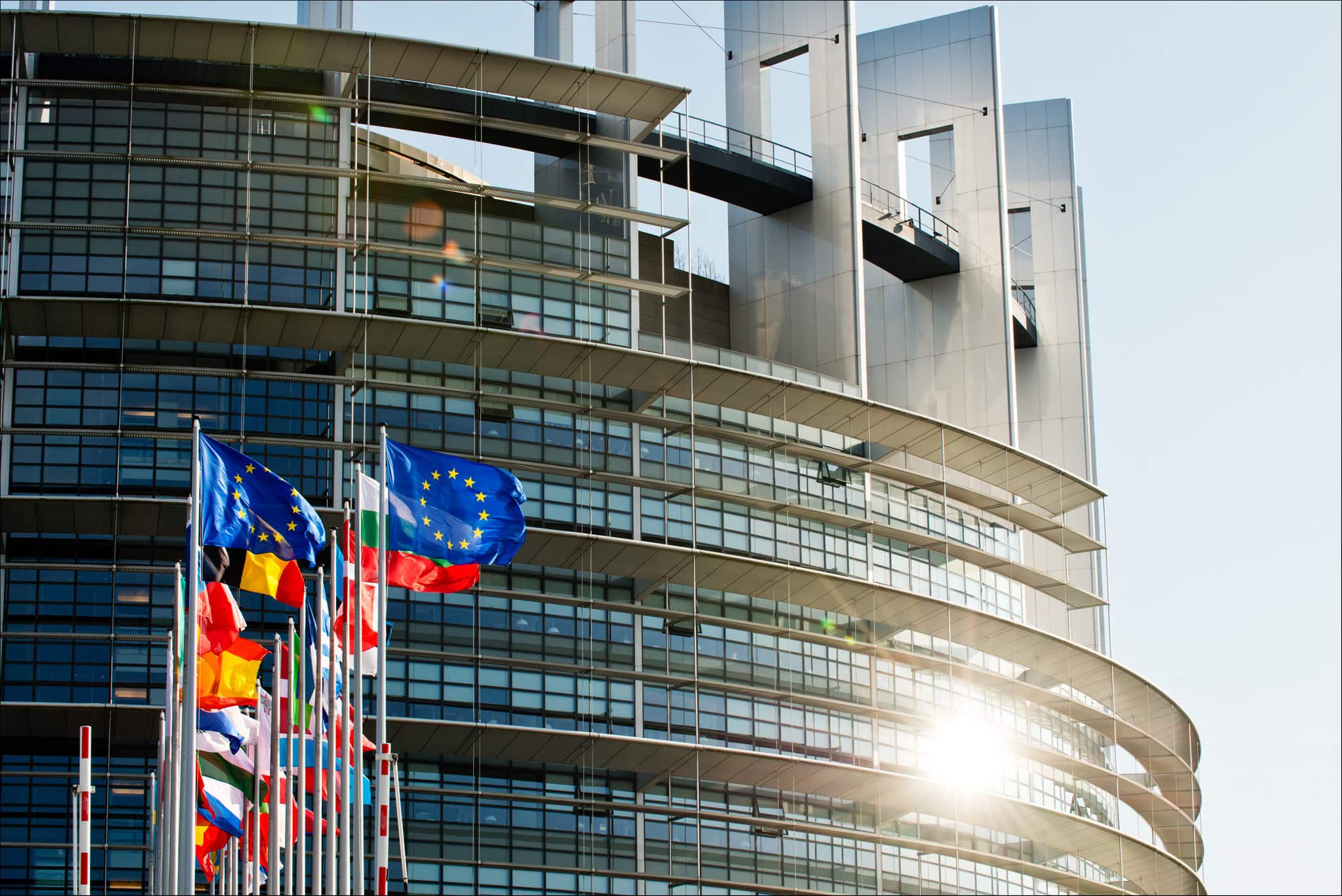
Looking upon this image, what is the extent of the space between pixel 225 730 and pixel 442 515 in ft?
20.1

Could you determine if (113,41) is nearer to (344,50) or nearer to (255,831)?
(344,50)

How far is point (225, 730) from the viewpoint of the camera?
1304 inches

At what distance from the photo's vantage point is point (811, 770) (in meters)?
52.6

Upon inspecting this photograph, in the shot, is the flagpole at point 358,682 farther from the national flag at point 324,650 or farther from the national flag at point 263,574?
the national flag at point 263,574

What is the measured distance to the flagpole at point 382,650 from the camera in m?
26.8

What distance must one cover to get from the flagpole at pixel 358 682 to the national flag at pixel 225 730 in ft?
15.3

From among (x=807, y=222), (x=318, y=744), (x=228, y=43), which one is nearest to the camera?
(x=318, y=744)

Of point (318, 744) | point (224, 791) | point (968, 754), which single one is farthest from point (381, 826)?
point (968, 754)

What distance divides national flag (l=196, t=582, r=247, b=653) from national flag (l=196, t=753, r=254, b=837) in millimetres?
4081

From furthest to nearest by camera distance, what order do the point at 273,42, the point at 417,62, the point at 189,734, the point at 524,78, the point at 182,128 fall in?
the point at 524,78 < the point at 417,62 < the point at 182,128 < the point at 273,42 < the point at 189,734

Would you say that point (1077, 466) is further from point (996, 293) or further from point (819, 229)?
point (819, 229)

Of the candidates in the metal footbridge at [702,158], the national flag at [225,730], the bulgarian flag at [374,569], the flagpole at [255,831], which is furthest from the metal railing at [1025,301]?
the flagpole at [255,831]

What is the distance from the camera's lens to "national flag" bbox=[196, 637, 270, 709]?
31594 millimetres

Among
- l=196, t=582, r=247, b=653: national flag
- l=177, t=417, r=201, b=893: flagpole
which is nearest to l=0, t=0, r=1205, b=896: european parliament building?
l=196, t=582, r=247, b=653: national flag
